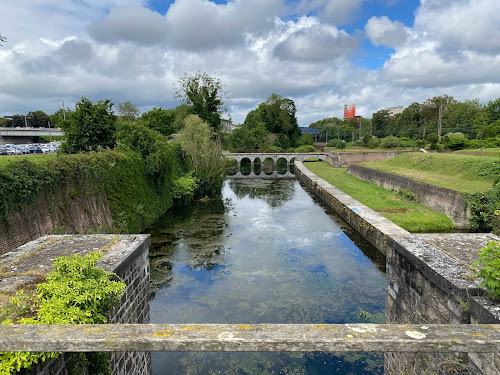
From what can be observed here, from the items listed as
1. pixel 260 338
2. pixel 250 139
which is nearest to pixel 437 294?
pixel 260 338

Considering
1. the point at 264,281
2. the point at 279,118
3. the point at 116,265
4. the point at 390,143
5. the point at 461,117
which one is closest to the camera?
the point at 116,265

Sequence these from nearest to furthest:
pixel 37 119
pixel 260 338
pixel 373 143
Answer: pixel 260 338 → pixel 373 143 → pixel 37 119

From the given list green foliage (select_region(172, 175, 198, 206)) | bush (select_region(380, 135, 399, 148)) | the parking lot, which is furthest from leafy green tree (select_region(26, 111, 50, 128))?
bush (select_region(380, 135, 399, 148))

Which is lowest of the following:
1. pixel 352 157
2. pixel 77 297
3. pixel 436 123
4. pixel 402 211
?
pixel 402 211

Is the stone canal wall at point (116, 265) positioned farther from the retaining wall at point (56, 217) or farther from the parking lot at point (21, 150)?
the parking lot at point (21, 150)

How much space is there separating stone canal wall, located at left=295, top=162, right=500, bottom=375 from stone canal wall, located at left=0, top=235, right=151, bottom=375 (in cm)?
450

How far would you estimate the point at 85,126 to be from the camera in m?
16.0

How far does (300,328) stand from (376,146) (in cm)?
5926

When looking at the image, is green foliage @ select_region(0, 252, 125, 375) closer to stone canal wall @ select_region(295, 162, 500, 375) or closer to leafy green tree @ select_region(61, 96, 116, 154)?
stone canal wall @ select_region(295, 162, 500, 375)

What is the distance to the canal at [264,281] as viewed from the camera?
23.9ft

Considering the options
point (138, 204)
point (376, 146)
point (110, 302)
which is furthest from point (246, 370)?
point (376, 146)

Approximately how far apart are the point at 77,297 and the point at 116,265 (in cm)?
144

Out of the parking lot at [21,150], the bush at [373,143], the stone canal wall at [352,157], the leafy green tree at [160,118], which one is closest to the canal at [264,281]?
the parking lot at [21,150]

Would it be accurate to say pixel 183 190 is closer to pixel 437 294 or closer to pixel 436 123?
pixel 437 294
